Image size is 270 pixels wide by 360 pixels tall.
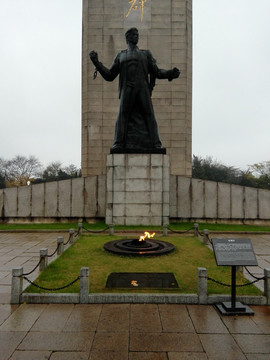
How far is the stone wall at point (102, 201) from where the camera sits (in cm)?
1593

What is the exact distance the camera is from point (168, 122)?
75.0ft

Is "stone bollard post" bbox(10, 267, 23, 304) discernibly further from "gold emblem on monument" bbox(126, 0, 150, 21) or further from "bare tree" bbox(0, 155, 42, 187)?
"bare tree" bbox(0, 155, 42, 187)

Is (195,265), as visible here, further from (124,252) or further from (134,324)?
(134,324)

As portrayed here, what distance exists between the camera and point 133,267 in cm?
714

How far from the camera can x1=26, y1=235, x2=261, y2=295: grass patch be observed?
580 centimetres

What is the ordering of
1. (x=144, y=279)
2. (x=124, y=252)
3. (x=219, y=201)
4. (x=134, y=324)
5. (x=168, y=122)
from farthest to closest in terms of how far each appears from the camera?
(x=168, y=122)
(x=219, y=201)
(x=124, y=252)
(x=144, y=279)
(x=134, y=324)

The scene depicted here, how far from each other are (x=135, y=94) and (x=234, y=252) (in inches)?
415

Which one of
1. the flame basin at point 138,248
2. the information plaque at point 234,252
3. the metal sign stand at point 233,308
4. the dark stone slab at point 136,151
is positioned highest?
the dark stone slab at point 136,151

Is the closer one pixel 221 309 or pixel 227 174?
pixel 221 309

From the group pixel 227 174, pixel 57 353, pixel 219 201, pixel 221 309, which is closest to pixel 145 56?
pixel 219 201

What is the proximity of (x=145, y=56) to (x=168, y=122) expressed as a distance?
371 inches

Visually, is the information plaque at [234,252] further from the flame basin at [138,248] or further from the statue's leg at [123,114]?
the statue's leg at [123,114]

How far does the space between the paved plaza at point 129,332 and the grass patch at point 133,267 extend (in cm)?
64

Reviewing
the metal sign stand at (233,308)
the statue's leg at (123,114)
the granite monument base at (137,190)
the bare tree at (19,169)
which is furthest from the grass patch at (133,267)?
the bare tree at (19,169)
